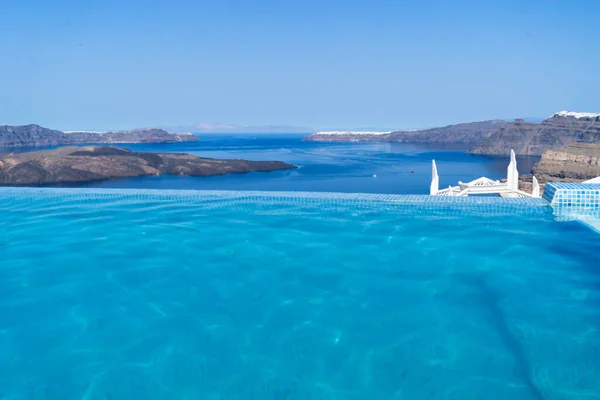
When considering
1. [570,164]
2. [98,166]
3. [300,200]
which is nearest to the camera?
[300,200]

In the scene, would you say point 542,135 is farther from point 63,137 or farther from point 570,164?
point 63,137

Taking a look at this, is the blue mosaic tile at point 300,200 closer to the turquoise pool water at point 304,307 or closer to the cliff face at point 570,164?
the turquoise pool water at point 304,307

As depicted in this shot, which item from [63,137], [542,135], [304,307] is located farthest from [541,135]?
[63,137]

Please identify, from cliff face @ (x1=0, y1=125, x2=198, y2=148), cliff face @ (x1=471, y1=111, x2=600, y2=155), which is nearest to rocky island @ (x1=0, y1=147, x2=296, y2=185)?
cliff face @ (x1=471, y1=111, x2=600, y2=155)

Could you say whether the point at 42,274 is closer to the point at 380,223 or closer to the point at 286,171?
the point at 380,223

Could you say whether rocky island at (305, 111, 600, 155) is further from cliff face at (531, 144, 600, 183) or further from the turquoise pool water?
the turquoise pool water

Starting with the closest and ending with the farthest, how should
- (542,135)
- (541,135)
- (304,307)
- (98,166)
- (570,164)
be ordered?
(304,307) < (570,164) < (98,166) < (542,135) < (541,135)

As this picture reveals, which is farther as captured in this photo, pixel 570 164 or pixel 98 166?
pixel 98 166
